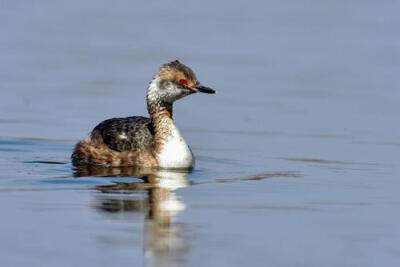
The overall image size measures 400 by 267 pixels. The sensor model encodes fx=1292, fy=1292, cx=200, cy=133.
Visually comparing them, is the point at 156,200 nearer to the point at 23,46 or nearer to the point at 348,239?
the point at 348,239

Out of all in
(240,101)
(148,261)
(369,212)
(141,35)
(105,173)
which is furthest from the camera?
(141,35)

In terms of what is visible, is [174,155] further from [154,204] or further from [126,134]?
[154,204]

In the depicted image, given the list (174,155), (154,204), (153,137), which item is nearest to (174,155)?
(174,155)

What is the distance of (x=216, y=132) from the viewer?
18.5 m

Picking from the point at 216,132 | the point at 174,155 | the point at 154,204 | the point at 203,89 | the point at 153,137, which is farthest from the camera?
the point at 216,132

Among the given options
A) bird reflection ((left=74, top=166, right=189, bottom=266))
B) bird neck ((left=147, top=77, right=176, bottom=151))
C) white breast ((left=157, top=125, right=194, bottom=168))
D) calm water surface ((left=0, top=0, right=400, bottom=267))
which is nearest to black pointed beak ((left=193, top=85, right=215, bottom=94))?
bird neck ((left=147, top=77, right=176, bottom=151))

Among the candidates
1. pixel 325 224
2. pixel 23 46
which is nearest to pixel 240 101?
pixel 23 46

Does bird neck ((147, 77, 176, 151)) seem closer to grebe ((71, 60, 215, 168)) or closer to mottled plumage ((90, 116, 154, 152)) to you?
grebe ((71, 60, 215, 168))

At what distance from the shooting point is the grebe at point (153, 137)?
16.1m

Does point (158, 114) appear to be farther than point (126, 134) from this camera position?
Yes

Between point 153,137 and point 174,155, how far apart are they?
470 mm

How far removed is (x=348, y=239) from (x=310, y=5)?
751 inches

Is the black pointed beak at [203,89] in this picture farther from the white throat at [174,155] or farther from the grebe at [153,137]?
the white throat at [174,155]

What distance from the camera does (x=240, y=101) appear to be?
20328 mm
